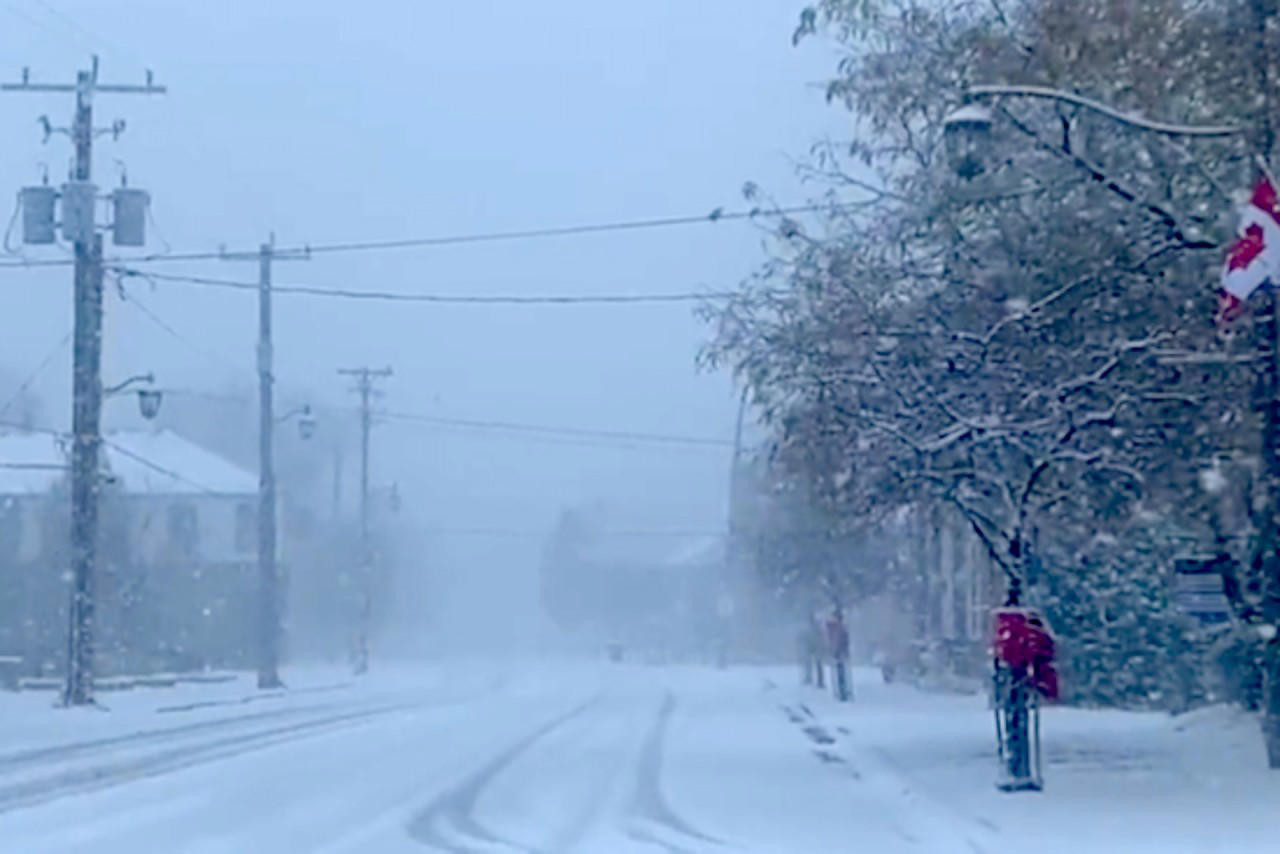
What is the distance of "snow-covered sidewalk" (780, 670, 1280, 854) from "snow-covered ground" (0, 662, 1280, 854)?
57 millimetres

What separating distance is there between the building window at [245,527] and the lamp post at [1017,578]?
7868 cm

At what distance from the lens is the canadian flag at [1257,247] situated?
61.5 ft

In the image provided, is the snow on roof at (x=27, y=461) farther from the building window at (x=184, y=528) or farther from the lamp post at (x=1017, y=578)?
the lamp post at (x=1017, y=578)

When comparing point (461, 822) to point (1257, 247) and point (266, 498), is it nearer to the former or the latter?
point (1257, 247)

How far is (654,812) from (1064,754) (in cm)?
882

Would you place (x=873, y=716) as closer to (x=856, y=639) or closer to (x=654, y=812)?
(x=654, y=812)

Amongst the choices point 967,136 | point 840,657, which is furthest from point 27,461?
point 967,136

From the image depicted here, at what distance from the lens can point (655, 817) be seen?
2138cm

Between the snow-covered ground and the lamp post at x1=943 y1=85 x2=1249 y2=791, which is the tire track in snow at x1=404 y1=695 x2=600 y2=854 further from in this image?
the lamp post at x1=943 y1=85 x2=1249 y2=791

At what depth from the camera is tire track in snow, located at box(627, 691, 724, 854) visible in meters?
19.1

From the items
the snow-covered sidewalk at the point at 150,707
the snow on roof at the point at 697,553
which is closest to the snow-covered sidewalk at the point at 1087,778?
the snow-covered sidewalk at the point at 150,707

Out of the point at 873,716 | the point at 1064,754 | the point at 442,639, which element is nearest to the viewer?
the point at 1064,754

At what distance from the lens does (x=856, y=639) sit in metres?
98.7

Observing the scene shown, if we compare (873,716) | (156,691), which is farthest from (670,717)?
(156,691)
